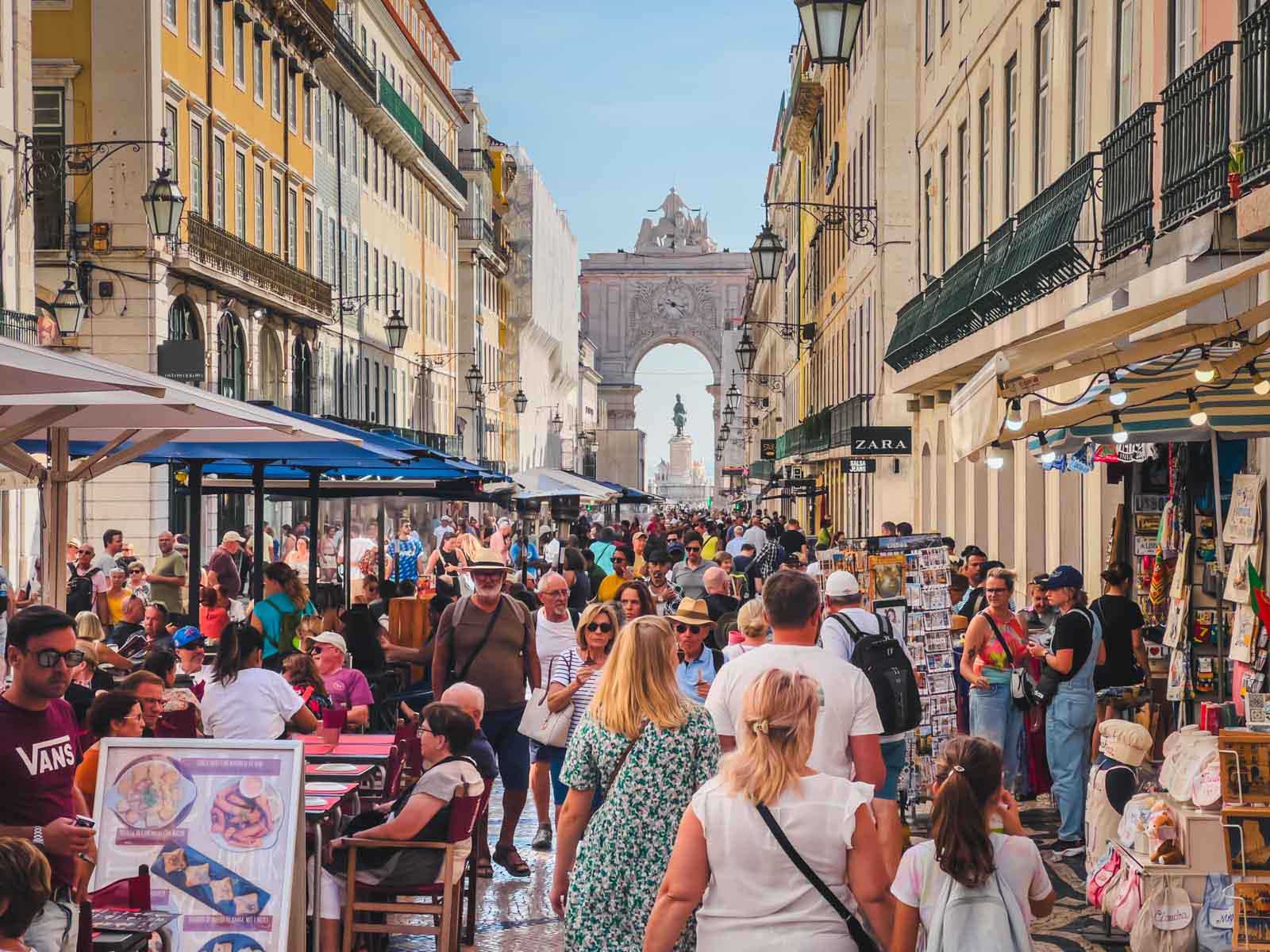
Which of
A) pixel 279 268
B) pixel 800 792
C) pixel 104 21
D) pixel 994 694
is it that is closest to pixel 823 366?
pixel 279 268

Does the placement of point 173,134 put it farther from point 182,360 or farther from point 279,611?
point 279,611

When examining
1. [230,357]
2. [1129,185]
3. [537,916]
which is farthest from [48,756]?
[230,357]

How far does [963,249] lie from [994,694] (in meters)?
13.0

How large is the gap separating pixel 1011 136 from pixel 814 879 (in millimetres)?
16819

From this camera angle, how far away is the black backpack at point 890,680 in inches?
353

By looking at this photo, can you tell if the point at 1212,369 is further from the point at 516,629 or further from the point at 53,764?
the point at 53,764

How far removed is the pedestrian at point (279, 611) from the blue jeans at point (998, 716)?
501cm

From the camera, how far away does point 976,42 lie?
2220 cm

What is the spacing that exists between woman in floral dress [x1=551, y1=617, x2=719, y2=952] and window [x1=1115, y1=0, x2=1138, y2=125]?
33.0 ft

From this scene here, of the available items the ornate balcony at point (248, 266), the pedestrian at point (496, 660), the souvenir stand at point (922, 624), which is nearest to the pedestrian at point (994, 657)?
the souvenir stand at point (922, 624)

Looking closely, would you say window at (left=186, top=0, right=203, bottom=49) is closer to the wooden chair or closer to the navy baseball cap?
the navy baseball cap

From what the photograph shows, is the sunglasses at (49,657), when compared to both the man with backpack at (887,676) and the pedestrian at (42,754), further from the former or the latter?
the man with backpack at (887,676)

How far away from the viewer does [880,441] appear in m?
27.3

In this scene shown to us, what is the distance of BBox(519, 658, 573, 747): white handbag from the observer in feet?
31.6
